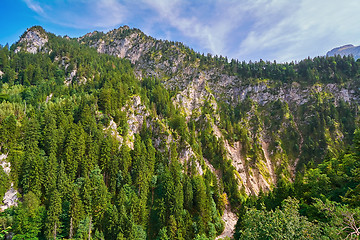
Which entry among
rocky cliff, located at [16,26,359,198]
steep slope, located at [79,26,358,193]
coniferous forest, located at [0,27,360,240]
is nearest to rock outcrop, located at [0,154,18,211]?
coniferous forest, located at [0,27,360,240]

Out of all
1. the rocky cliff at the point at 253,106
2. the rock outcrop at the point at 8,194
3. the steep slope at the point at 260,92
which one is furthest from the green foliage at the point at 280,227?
the steep slope at the point at 260,92

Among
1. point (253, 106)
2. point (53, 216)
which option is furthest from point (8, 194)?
point (253, 106)

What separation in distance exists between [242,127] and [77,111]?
101 metres

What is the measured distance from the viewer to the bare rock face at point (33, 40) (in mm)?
145938

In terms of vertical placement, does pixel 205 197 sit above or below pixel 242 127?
below

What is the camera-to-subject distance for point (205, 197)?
68.1 meters

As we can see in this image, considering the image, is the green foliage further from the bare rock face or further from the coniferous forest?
the bare rock face

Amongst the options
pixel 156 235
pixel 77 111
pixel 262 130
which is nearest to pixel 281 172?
pixel 262 130

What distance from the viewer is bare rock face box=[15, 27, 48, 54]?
14594cm

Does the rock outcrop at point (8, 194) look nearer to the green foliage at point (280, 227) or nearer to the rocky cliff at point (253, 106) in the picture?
the rocky cliff at point (253, 106)

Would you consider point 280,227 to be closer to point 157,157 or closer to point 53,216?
point 53,216

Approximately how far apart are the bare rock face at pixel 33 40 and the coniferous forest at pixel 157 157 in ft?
17.4

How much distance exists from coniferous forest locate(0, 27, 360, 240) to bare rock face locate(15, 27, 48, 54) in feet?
17.4

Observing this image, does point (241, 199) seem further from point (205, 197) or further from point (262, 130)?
point (262, 130)
